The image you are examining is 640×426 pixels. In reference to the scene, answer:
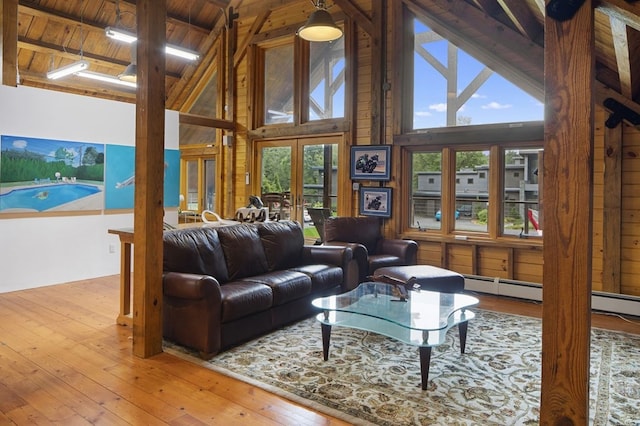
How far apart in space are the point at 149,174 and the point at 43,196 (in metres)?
3.10

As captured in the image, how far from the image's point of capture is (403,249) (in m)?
5.38

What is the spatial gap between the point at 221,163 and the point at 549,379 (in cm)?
726

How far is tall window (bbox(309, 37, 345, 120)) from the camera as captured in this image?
673 cm

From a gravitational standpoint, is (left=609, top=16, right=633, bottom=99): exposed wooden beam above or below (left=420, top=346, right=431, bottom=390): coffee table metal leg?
above

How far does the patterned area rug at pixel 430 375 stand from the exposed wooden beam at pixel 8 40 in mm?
4078

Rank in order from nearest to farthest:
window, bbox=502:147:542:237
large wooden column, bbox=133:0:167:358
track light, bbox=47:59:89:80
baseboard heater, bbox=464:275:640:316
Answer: large wooden column, bbox=133:0:167:358
baseboard heater, bbox=464:275:640:316
window, bbox=502:147:542:237
track light, bbox=47:59:89:80

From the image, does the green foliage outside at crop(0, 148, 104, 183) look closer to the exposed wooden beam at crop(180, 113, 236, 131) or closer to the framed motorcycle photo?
the exposed wooden beam at crop(180, 113, 236, 131)

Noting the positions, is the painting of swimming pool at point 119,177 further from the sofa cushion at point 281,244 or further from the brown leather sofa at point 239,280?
the brown leather sofa at point 239,280

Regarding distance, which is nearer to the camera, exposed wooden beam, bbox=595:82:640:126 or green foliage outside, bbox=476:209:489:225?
exposed wooden beam, bbox=595:82:640:126

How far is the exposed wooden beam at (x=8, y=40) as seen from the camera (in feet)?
16.9

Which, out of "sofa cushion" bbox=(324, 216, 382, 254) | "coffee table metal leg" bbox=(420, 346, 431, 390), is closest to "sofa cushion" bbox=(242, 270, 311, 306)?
"coffee table metal leg" bbox=(420, 346, 431, 390)

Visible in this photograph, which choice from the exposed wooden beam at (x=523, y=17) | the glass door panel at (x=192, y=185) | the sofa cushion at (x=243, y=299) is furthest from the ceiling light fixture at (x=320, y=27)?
the glass door panel at (x=192, y=185)

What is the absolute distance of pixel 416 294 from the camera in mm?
3625

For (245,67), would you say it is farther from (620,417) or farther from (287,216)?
(620,417)
